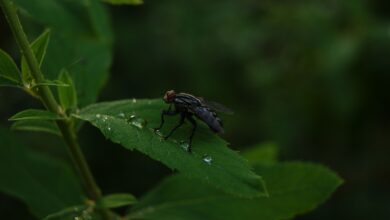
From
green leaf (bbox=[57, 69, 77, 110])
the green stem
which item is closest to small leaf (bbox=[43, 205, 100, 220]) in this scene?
the green stem

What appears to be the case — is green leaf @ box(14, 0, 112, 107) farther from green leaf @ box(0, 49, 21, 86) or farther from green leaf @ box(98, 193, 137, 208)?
green leaf @ box(0, 49, 21, 86)

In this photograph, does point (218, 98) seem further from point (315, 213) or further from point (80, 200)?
point (80, 200)

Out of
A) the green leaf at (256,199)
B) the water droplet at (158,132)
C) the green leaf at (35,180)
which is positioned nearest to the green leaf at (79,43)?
the green leaf at (35,180)

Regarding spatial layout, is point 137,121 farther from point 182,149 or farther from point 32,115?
point 32,115

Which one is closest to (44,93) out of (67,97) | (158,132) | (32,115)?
(32,115)

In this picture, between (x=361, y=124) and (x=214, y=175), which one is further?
(x=361, y=124)

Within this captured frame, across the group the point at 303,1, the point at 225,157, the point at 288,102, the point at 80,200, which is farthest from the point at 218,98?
the point at 225,157

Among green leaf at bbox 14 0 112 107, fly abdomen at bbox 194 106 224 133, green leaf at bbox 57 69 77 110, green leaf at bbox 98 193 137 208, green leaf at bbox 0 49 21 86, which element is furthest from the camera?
green leaf at bbox 14 0 112 107

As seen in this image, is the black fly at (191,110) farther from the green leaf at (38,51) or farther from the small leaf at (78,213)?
the small leaf at (78,213)
